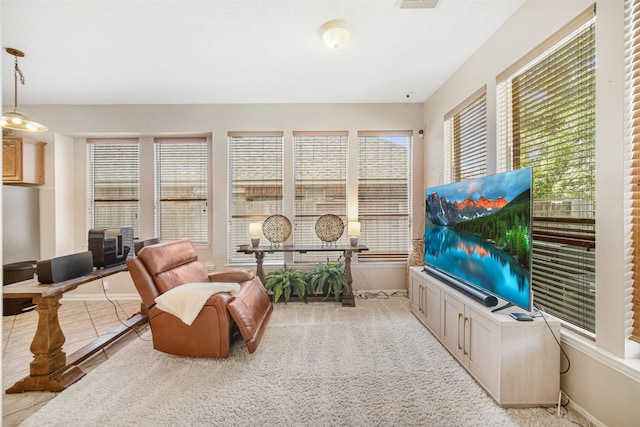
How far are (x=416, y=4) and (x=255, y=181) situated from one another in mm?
2952

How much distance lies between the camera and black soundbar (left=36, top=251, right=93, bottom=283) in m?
2.30

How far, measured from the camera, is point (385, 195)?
443 centimetres

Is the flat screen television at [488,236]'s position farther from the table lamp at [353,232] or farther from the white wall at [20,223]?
the white wall at [20,223]

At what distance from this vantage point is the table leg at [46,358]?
217 cm

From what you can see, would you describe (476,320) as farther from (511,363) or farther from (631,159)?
(631,159)

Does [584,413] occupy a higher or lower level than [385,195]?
lower

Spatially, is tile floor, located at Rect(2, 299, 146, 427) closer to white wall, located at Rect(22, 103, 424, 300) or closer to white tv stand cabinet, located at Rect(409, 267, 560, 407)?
white wall, located at Rect(22, 103, 424, 300)


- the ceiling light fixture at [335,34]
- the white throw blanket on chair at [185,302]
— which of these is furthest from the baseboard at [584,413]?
the ceiling light fixture at [335,34]

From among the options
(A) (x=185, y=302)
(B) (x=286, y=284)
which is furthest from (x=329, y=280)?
(A) (x=185, y=302)

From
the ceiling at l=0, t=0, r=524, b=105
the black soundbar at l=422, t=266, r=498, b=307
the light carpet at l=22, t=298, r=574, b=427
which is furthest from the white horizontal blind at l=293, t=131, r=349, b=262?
the light carpet at l=22, t=298, r=574, b=427

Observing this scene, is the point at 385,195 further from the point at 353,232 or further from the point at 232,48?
the point at 232,48

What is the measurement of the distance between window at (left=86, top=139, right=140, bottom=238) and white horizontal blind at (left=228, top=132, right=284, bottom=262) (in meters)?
1.50

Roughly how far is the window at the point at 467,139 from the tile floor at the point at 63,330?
3.94 metres

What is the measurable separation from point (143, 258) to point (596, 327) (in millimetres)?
3360
